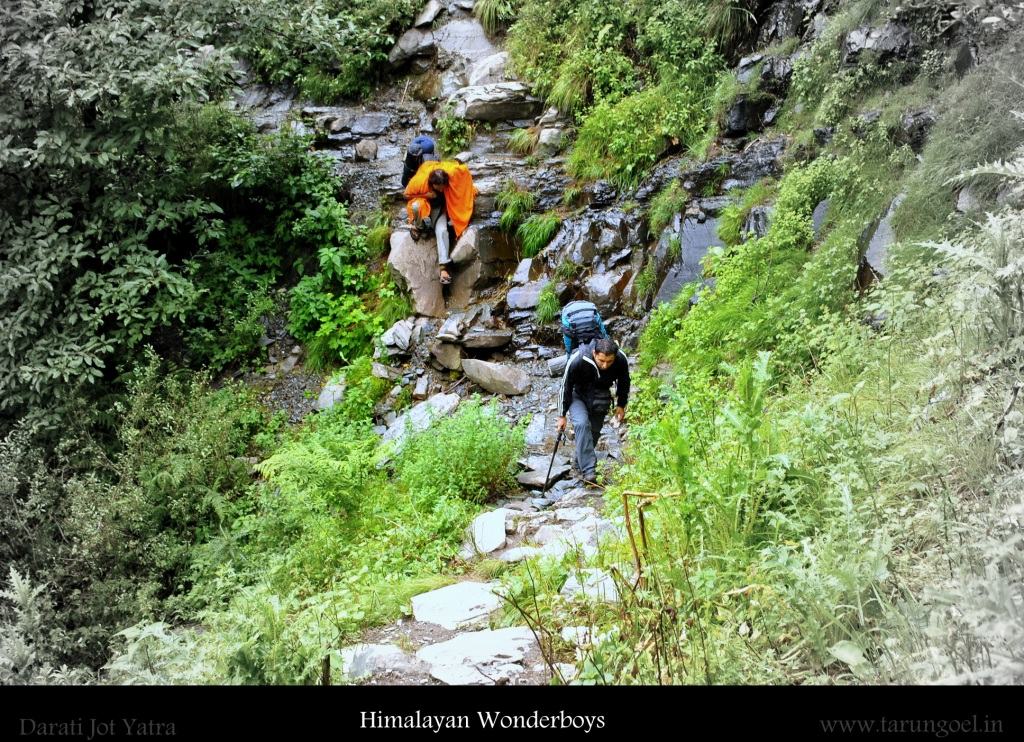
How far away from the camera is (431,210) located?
1055 cm

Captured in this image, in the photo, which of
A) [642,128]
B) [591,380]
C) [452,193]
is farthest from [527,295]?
[591,380]

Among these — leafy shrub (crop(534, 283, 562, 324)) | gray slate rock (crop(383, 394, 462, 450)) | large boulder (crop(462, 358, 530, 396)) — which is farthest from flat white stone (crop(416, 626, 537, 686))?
leafy shrub (crop(534, 283, 562, 324))

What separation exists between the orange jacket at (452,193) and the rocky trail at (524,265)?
0.25 m

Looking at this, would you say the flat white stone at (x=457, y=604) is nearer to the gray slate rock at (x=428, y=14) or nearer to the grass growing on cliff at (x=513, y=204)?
the grass growing on cliff at (x=513, y=204)

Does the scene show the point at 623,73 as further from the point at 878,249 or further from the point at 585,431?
the point at 585,431

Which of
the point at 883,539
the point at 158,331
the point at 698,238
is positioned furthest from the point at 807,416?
the point at 158,331

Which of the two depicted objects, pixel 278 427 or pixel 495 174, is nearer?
pixel 278 427

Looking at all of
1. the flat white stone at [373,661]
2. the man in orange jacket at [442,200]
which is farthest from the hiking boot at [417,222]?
the flat white stone at [373,661]

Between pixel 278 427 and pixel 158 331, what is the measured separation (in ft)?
8.05

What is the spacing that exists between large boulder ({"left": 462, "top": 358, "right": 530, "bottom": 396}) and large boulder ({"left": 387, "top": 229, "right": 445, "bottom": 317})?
1279 mm

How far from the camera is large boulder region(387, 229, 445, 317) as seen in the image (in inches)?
410

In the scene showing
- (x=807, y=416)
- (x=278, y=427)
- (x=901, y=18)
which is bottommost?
(x=807, y=416)

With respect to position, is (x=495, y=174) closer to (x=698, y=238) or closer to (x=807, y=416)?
(x=698, y=238)

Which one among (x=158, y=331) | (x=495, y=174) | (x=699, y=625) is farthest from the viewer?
(x=495, y=174)
